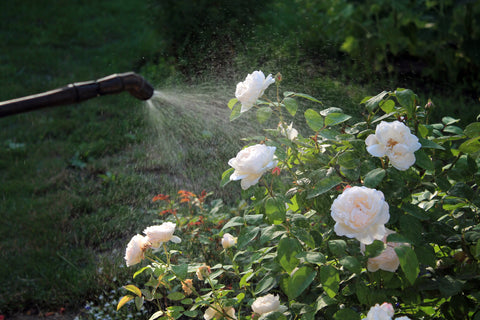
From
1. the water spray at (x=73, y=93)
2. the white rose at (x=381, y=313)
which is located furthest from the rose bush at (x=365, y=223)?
the water spray at (x=73, y=93)

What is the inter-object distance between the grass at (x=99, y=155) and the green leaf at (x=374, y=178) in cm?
144

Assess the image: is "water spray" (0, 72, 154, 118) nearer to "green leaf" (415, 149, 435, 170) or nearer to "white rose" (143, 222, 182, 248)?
"white rose" (143, 222, 182, 248)

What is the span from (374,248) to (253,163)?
0.34m

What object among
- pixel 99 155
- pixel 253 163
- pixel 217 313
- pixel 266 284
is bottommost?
pixel 99 155

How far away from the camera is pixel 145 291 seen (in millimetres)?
1544

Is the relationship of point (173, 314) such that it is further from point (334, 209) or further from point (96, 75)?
point (96, 75)

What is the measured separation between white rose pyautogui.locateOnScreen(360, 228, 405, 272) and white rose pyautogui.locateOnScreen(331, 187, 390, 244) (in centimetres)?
11

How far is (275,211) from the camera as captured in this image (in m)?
1.29

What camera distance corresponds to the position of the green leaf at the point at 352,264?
1.22 metres

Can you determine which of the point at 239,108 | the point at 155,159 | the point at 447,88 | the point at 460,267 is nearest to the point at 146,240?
the point at 239,108

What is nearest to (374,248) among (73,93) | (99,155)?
(73,93)

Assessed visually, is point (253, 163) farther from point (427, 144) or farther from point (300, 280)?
point (427, 144)

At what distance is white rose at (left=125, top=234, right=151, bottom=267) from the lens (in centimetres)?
149

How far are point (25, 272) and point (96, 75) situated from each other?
8.86 feet
